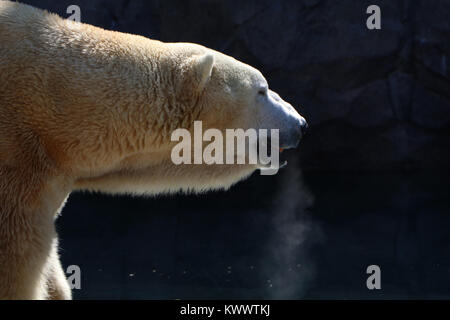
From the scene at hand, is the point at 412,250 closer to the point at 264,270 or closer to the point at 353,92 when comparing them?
the point at 264,270

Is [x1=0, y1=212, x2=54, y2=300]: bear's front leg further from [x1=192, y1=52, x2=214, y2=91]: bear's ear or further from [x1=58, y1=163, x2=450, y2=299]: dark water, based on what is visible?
[x1=58, y1=163, x2=450, y2=299]: dark water

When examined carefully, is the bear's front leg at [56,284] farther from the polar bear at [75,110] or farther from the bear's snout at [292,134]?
the bear's snout at [292,134]

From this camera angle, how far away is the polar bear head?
241 cm

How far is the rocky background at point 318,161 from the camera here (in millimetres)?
5086

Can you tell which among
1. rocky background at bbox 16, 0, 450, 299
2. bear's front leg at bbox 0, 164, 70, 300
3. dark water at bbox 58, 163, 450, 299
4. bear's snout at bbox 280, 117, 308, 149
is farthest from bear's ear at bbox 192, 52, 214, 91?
rocky background at bbox 16, 0, 450, 299

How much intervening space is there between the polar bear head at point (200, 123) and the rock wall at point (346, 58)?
4.82 m

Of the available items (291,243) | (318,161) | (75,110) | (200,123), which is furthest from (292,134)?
(318,161)

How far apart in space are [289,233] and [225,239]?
531mm

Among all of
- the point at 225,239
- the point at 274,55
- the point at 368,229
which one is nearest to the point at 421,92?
the point at 274,55

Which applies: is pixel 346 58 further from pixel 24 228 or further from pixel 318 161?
pixel 24 228

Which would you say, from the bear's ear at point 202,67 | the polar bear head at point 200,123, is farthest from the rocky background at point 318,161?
the bear's ear at point 202,67

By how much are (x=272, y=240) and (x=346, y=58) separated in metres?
2.79

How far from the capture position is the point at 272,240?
5.34 m

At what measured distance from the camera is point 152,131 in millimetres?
2393
